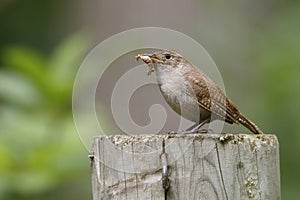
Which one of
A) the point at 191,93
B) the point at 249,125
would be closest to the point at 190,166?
the point at 249,125

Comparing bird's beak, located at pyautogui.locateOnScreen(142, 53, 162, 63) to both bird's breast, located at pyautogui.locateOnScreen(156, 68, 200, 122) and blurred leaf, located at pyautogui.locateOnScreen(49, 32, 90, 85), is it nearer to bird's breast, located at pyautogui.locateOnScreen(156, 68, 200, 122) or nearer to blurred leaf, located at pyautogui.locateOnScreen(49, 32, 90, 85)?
bird's breast, located at pyautogui.locateOnScreen(156, 68, 200, 122)

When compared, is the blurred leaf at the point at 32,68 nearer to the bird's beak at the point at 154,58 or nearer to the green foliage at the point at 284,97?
the bird's beak at the point at 154,58

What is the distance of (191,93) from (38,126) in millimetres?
1740

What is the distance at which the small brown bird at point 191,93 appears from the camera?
3.97m

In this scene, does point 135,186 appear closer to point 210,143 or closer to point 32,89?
point 210,143

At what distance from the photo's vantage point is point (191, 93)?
4051 millimetres

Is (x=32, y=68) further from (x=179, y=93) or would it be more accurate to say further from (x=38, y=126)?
(x=179, y=93)

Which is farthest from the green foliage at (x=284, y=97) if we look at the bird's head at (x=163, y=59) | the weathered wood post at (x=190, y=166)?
the weathered wood post at (x=190, y=166)

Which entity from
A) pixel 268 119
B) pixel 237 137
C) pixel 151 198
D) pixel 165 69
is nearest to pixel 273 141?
pixel 237 137

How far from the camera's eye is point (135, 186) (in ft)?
10.8

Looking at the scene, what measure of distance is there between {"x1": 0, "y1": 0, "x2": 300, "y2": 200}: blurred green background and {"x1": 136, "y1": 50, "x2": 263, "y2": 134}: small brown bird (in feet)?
4.48

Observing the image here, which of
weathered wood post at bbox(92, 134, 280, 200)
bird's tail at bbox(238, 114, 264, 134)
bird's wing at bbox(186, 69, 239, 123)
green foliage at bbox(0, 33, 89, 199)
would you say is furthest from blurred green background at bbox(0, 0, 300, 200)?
weathered wood post at bbox(92, 134, 280, 200)

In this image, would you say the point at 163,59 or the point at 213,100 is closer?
the point at 213,100

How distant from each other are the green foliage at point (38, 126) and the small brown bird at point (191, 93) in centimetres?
136
